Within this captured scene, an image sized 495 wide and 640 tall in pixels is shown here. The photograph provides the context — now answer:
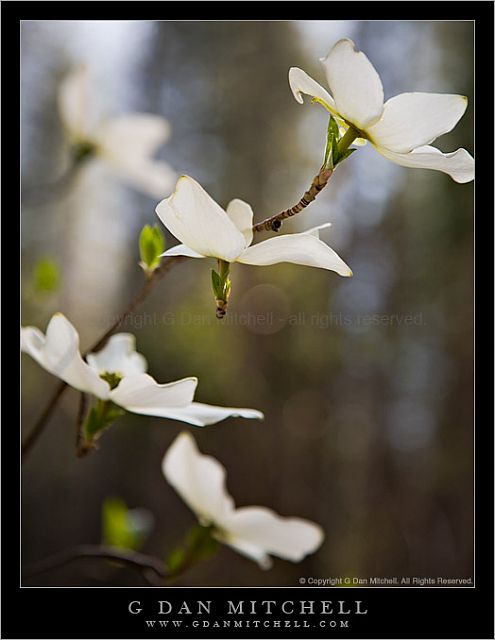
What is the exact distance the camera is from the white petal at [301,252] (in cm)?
29

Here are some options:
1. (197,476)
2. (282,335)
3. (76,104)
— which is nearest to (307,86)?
(197,476)

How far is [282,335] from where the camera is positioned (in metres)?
2.66

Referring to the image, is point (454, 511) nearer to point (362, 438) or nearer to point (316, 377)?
point (362, 438)

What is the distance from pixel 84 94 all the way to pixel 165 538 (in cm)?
230

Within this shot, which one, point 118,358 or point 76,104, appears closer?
point 118,358

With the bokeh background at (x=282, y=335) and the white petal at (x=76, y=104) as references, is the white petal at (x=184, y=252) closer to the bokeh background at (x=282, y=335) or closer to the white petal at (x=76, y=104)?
the white petal at (x=76, y=104)

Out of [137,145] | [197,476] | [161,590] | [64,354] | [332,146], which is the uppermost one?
[137,145]

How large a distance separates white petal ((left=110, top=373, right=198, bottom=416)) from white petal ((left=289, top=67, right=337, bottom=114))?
0.50 feet

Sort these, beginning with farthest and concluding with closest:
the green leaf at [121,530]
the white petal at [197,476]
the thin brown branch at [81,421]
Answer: the green leaf at [121,530]
the white petal at [197,476]
the thin brown branch at [81,421]

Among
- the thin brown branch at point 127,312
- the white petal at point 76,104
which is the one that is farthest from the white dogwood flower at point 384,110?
the white petal at point 76,104

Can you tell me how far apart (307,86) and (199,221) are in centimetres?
8

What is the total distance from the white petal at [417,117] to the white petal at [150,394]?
16cm

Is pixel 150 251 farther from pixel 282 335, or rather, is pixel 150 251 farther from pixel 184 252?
pixel 282 335

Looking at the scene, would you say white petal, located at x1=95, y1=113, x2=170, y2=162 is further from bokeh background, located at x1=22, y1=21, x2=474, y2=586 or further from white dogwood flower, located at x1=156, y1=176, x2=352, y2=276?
bokeh background, located at x1=22, y1=21, x2=474, y2=586
